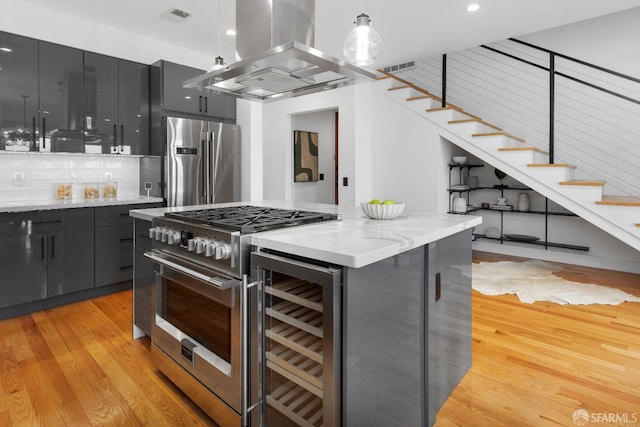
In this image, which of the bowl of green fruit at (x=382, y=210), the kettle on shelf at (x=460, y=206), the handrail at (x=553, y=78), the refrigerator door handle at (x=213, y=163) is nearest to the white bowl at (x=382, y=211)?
the bowl of green fruit at (x=382, y=210)

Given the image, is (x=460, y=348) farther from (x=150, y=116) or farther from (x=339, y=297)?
(x=150, y=116)

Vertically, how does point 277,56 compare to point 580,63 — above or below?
below

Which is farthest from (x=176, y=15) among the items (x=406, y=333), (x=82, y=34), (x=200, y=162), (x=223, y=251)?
(x=406, y=333)

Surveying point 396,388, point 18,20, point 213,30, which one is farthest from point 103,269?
point 396,388

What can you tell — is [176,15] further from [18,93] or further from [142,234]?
[142,234]

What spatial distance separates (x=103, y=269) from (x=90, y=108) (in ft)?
5.14

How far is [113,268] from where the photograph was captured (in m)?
3.54

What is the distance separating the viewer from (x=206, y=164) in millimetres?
4281

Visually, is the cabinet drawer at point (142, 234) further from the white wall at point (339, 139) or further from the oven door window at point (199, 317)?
the white wall at point (339, 139)

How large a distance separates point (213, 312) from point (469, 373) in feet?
4.97

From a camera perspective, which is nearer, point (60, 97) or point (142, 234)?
point (142, 234)

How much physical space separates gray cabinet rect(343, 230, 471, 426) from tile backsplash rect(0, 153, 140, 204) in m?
3.68

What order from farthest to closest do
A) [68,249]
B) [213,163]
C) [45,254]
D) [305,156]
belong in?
[305,156] < [213,163] < [68,249] < [45,254]

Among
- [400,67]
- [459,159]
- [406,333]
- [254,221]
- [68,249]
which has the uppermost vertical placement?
[400,67]
